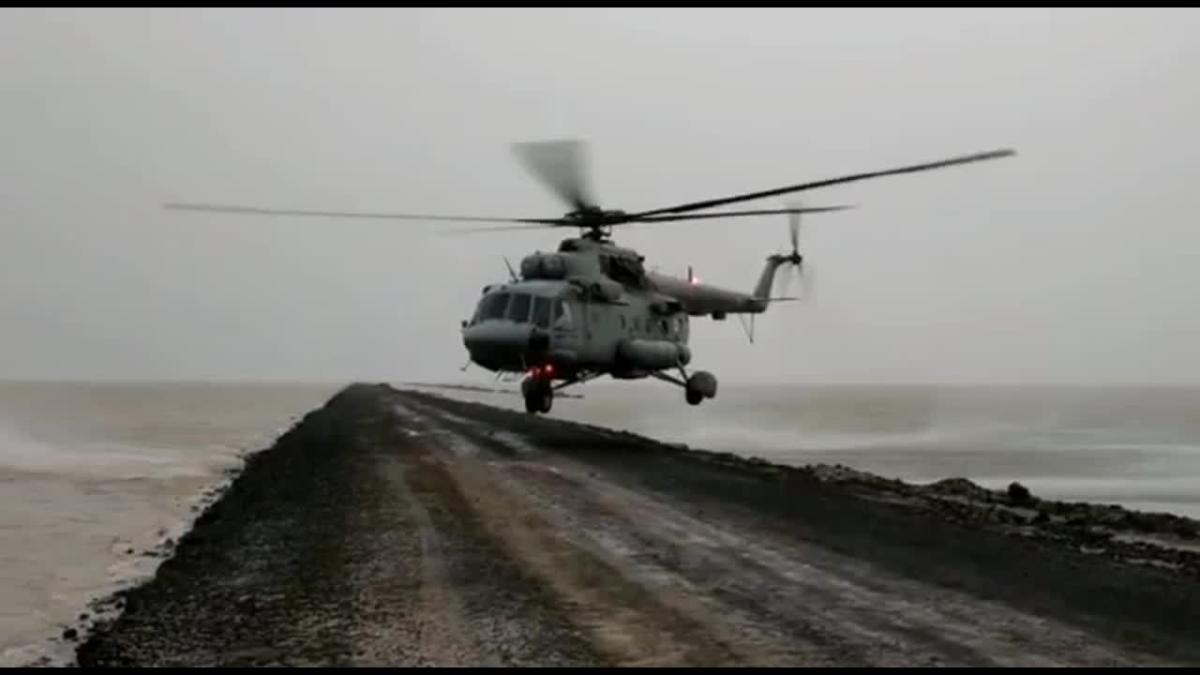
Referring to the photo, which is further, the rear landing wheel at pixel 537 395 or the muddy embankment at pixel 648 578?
the rear landing wheel at pixel 537 395

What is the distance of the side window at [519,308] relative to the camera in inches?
1138

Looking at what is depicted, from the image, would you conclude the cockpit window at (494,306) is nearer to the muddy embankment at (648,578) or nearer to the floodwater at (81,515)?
the floodwater at (81,515)

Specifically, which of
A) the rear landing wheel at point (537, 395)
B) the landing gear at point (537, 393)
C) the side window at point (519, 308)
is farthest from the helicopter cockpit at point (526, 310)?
the rear landing wheel at point (537, 395)

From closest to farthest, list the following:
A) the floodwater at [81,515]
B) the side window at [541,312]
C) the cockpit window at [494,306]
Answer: the floodwater at [81,515], the side window at [541,312], the cockpit window at [494,306]

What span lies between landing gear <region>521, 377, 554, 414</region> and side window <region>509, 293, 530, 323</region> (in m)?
2.08

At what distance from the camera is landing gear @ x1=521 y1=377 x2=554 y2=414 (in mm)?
30609

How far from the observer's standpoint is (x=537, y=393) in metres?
31.1

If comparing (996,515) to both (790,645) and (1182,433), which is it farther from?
(1182,433)

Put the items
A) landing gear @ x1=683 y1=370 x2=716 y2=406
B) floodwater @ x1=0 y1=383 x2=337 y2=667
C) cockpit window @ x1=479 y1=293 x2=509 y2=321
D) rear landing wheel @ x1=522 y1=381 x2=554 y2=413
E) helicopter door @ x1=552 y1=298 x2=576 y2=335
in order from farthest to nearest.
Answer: landing gear @ x1=683 y1=370 x2=716 y2=406
rear landing wheel @ x1=522 y1=381 x2=554 y2=413
cockpit window @ x1=479 y1=293 x2=509 y2=321
helicopter door @ x1=552 y1=298 x2=576 y2=335
floodwater @ x1=0 y1=383 x2=337 y2=667

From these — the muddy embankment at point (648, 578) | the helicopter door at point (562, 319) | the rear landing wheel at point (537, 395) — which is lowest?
the muddy embankment at point (648, 578)

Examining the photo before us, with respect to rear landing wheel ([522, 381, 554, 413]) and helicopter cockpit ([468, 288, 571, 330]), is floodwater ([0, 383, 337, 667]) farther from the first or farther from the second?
rear landing wheel ([522, 381, 554, 413])

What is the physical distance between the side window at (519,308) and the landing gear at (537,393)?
2.08 metres

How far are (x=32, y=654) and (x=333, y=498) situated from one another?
30.9ft

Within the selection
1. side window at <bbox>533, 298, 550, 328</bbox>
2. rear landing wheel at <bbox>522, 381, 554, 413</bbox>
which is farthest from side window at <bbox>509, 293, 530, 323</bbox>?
rear landing wheel at <bbox>522, 381, 554, 413</bbox>
